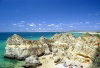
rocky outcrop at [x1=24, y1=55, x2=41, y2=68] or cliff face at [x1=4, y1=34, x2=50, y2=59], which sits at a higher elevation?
cliff face at [x1=4, y1=34, x2=50, y2=59]

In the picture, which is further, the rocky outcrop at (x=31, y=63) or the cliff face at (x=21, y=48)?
the cliff face at (x=21, y=48)

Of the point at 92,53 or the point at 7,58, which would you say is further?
the point at 7,58

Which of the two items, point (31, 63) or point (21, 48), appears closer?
point (31, 63)

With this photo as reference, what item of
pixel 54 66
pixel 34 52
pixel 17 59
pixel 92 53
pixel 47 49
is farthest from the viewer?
pixel 47 49

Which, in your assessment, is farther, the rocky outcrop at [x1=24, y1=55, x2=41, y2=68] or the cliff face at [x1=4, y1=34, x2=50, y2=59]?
the cliff face at [x1=4, y1=34, x2=50, y2=59]

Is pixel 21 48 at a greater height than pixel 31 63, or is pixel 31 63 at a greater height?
pixel 21 48

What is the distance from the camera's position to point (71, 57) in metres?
19.1

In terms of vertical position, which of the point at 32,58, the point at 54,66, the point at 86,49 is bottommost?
the point at 54,66

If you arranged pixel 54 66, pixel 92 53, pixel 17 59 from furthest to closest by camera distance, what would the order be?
pixel 17 59
pixel 54 66
pixel 92 53

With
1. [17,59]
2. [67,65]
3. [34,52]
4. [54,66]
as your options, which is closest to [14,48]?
[17,59]

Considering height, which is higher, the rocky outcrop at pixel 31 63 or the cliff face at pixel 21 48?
the cliff face at pixel 21 48

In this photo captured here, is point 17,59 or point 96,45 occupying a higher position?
point 96,45

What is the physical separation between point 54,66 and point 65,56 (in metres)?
3.18

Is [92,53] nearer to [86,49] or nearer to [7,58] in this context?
[86,49]
